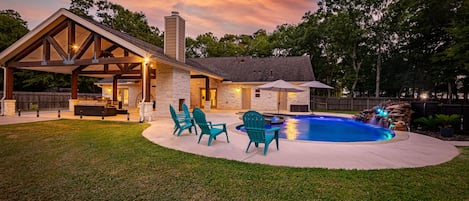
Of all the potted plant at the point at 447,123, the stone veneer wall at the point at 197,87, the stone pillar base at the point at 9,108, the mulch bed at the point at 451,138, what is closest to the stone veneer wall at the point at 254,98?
the stone veneer wall at the point at 197,87

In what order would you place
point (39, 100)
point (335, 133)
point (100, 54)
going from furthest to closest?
point (39, 100) < point (100, 54) < point (335, 133)

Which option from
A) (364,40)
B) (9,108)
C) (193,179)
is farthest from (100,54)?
(364,40)

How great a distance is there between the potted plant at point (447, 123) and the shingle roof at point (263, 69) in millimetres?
10618

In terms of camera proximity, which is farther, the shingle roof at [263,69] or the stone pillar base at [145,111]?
the shingle roof at [263,69]

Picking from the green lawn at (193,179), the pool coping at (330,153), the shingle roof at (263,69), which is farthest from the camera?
the shingle roof at (263,69)

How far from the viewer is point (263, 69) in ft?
66.2

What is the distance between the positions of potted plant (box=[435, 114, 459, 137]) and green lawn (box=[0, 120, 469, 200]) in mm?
3589

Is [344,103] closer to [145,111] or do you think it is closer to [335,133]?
[335,133]

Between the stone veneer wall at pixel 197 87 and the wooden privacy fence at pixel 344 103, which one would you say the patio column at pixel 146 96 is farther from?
the wooden privacy fence at pixel 344 103

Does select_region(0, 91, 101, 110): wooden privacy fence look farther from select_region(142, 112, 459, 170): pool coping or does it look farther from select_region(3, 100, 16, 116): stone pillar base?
select_region(142, 112, 459, 170): pool coping

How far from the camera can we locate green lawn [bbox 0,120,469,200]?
105 inches

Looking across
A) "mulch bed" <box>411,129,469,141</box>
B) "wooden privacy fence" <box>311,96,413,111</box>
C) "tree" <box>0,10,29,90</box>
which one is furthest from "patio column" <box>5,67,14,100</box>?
"wooden privacy fence" <box>311,96,413,111</box>

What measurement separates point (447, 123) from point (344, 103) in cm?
1372

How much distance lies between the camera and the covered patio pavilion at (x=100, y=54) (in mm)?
9906
